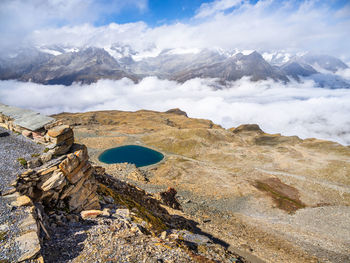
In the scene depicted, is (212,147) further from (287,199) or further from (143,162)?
(287,199)

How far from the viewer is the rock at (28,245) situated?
11.0m

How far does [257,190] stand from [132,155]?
53493 millimetres

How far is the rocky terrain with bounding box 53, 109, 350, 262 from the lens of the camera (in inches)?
1357

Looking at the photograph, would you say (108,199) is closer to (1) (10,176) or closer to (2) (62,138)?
(2) (62,138)

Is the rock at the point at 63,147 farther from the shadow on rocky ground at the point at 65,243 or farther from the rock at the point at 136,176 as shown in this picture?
the rock at the point at 136,176

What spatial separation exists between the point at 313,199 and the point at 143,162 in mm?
59608

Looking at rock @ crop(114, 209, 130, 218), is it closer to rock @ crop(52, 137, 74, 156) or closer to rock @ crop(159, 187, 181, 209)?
rock @ crop(52, 137, 74, 156)

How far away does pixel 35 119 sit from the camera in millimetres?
22250

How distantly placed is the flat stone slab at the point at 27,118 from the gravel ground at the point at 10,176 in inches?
55.7

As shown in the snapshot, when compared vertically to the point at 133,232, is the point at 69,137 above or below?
above

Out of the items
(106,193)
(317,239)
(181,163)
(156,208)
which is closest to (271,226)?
(317,239)

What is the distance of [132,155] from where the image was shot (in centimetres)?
8938

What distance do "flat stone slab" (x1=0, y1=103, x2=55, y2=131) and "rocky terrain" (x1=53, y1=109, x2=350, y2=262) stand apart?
28.1m

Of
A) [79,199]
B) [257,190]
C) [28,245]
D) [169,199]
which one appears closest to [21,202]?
[28,245]
